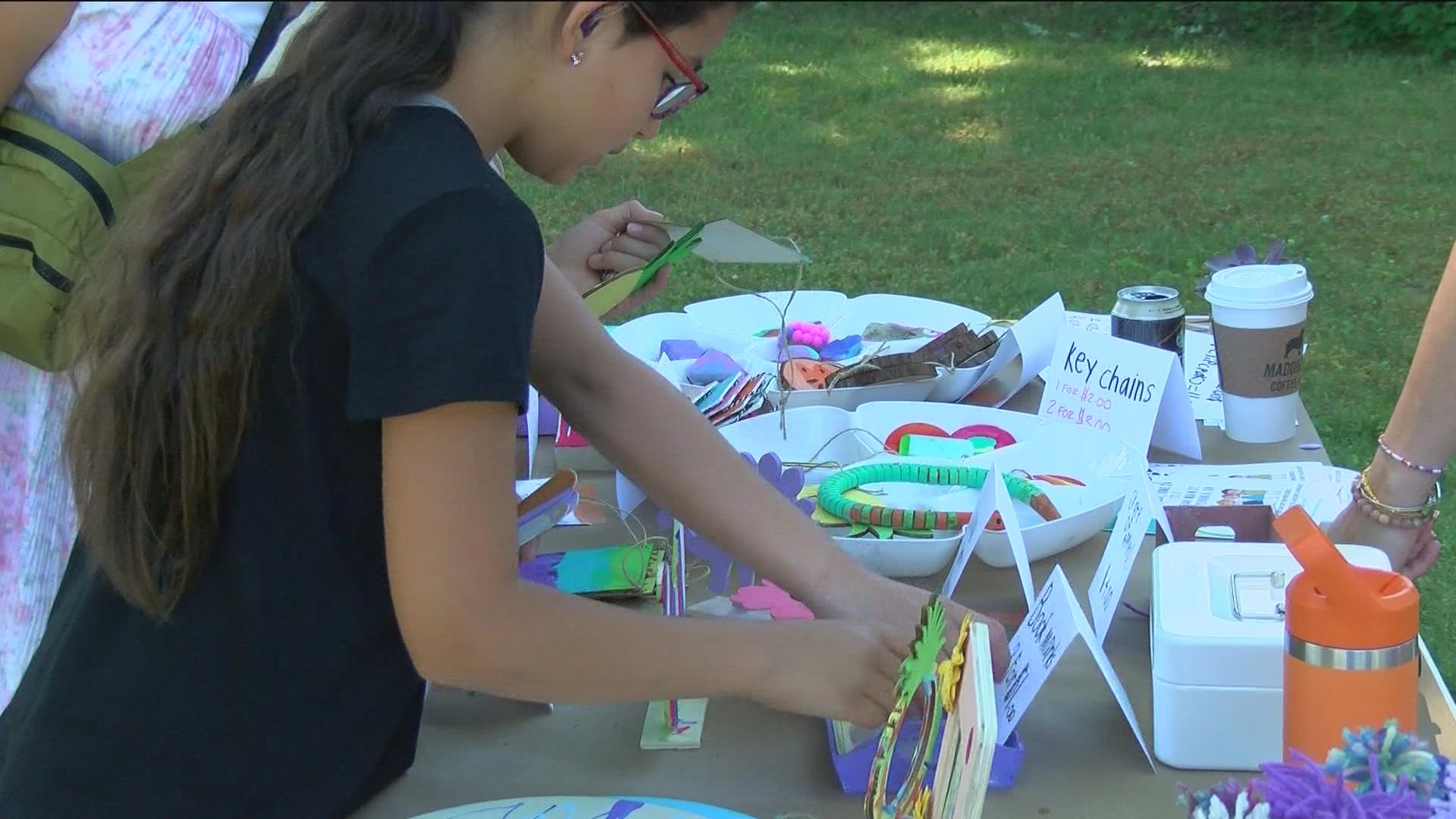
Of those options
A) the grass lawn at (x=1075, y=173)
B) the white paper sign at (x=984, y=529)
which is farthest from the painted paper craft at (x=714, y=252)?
the grass lawn at (x=1075, y=173)

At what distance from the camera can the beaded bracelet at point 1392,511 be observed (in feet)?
4.16

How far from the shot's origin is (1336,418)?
3.22m

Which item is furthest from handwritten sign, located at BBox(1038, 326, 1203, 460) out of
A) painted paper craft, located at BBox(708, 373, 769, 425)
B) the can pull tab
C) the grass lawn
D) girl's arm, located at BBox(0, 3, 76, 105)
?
the grass lawn

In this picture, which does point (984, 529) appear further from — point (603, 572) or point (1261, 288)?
point (1261, 288)

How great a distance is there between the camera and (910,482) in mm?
1401

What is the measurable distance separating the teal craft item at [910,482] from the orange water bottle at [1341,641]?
418 millimetres

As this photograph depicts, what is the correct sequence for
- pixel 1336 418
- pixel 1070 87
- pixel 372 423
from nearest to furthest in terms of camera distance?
1. pixel 372 423
2. pixel 1336 418
3. pixel 1070 87

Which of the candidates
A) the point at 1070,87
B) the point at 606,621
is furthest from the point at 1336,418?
the point at 1070,87

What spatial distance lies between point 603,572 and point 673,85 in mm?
479

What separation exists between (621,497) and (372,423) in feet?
1.97

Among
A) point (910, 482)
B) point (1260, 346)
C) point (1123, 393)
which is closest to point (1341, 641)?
point (910, 482)

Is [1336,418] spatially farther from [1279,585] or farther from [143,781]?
[143,781]

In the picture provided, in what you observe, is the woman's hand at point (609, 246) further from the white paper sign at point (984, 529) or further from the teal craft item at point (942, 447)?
the white paper sign at point (984, 529)

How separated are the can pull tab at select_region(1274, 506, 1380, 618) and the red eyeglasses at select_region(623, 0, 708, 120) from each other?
452 mm
